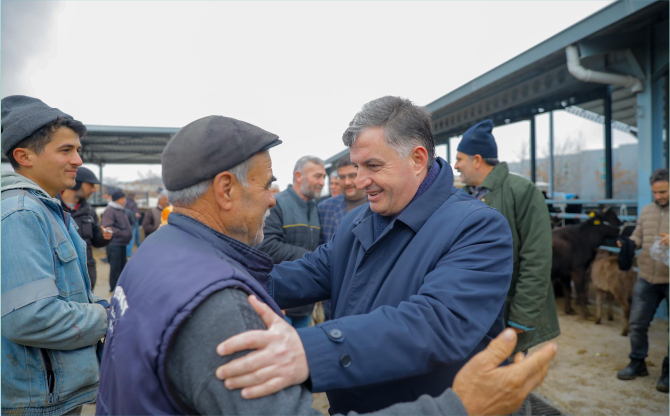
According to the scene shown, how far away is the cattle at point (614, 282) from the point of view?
584 centimetres

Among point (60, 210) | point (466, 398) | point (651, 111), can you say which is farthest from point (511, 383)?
point (651, 111)

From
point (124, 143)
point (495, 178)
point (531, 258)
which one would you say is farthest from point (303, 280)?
point (124, 143)

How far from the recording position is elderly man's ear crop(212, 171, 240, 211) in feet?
4.05

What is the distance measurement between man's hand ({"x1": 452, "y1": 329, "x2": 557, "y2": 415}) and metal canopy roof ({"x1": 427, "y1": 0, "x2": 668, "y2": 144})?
5.31 meters

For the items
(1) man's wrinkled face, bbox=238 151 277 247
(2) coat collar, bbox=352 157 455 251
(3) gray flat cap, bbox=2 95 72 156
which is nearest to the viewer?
(1) man's wrinkled face, bbox=238 151 277 247

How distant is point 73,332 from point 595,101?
403 inches

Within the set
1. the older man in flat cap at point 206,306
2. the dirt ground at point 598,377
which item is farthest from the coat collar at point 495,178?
the older man in flat cap at point 206,306

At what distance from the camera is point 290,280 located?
1.83 metres

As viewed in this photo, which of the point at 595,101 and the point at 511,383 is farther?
the point at 595,101

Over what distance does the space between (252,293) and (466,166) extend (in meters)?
2.90

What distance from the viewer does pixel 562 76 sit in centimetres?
765

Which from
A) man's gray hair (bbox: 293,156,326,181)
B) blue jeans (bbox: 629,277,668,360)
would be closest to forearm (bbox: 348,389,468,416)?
man's gray hair (bbox: 293,156,326,181)

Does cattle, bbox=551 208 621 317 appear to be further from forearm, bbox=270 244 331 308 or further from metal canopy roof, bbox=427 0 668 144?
forearm, bbox=270 244 331 308

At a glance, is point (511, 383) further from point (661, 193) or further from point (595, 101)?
point (595, 101)
